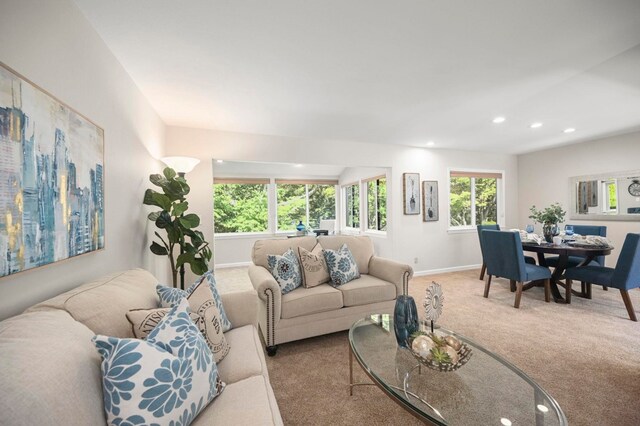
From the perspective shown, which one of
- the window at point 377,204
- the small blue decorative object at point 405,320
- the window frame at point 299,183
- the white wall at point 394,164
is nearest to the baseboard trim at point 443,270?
the white wall at point 394,164

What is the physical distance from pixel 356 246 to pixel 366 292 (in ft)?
2.23

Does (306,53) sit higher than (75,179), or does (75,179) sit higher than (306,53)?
(306,53)

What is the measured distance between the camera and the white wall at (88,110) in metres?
1.06

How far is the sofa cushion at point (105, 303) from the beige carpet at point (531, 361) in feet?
3.56

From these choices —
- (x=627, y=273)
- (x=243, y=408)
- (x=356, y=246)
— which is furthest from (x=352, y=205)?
(x=243, y=408)

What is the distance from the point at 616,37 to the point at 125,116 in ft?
11.7

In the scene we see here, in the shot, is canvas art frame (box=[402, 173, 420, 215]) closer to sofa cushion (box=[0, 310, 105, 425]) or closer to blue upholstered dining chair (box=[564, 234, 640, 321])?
blue upholstered dining chair (box=[564, 234, 640, 321])

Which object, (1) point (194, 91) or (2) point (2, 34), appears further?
(1) point (194, 91)

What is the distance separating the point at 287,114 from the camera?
308 centimetres

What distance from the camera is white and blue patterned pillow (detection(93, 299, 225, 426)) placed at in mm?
792

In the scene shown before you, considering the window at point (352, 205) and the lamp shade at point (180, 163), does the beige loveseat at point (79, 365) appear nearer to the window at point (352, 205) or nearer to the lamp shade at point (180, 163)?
the lamp shade at point (180, 163)

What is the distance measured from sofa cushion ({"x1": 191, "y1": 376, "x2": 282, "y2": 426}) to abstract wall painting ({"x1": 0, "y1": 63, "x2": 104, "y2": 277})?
91cm

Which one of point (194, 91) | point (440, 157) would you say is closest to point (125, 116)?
point (194, 91)

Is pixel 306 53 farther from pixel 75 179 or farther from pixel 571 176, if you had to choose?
pixel 571 176
